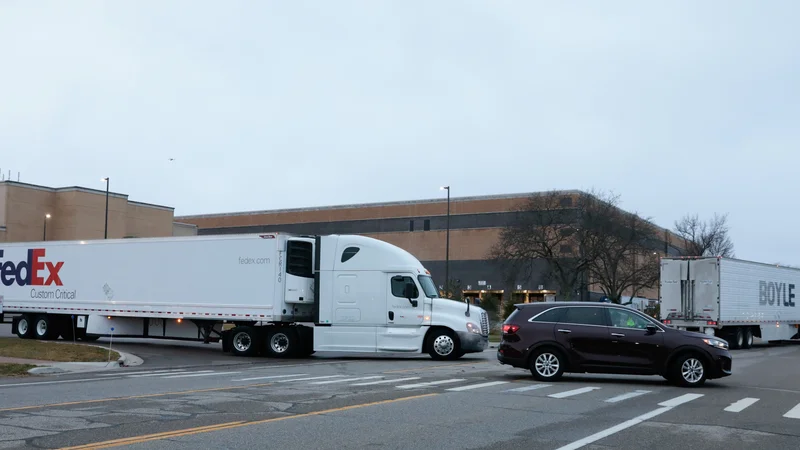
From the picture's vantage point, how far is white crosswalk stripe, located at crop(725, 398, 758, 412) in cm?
1320

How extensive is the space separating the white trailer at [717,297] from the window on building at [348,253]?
16.9 metres

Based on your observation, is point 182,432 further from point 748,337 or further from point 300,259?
point 748,337

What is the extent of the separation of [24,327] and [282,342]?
1241 cm

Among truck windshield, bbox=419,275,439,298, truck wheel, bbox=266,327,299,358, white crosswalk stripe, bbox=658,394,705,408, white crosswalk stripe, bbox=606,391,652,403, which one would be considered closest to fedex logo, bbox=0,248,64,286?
truck wheel, bbox=266,327,299,358

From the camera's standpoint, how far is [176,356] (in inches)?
1025

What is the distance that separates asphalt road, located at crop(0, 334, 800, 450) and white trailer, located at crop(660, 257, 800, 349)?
1634cm

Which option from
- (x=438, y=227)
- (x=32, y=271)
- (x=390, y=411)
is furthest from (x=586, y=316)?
(x=438, y=227)

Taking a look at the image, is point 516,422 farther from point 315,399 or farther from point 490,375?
point 490,375

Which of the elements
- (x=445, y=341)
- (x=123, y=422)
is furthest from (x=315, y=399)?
(x=445, y=341)

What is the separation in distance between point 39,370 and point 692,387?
14614mm

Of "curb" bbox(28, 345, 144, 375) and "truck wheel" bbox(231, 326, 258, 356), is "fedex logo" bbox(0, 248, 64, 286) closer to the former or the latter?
"truck wheel" bbox(231, 326, 258, 356)

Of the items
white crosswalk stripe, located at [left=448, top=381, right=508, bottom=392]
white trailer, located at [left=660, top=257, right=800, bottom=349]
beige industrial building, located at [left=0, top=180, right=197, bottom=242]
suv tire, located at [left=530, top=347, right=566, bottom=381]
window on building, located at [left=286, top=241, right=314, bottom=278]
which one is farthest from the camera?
beige industrial building, located at [left=0, top=180, right=197, bottom=242]

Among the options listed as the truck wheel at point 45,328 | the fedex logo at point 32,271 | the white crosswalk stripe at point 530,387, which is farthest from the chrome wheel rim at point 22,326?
the white crosswalk stripe at point 530,387

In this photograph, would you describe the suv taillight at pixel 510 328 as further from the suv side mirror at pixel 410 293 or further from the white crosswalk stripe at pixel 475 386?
the suv side mirror at pixel 410 293
